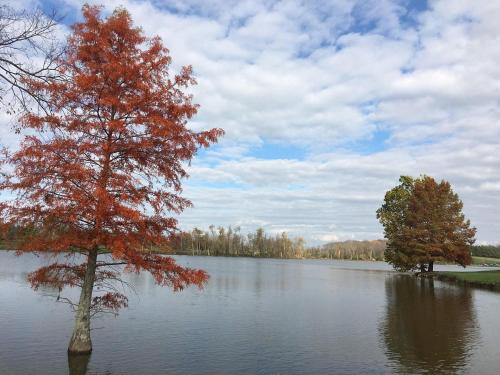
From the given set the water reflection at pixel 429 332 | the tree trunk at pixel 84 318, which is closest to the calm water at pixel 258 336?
the water reflection at pixel 429 332

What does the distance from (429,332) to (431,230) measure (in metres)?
38.6

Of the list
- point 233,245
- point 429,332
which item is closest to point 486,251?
point 233,245

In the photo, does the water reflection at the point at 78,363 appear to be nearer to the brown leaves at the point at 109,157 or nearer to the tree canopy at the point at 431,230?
the brown leaves at the point at 109,157

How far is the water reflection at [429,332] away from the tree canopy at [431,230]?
20.7 meters

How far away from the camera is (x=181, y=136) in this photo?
15367 millimetres

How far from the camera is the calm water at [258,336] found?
1496 cm

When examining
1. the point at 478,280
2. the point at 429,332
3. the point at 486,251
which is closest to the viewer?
the point at 429,332

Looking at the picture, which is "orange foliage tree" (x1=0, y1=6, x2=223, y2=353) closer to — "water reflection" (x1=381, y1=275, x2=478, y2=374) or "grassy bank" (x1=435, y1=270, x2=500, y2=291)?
"water reflection" (x1=381, y1=275, x2=478, y2=374)

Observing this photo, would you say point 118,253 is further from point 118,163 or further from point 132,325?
point 132,325

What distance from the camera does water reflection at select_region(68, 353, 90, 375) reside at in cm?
1374

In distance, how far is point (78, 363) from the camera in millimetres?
14586

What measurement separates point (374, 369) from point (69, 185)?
1164cm

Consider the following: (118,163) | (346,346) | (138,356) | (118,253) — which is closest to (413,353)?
(346,346)

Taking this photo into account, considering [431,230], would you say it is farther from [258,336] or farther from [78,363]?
[78,363]
